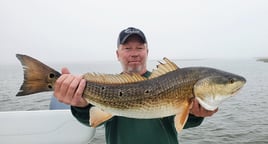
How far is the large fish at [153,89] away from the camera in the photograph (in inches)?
115

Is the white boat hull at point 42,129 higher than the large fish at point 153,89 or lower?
lower

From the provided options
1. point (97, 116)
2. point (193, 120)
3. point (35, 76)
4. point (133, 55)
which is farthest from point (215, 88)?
point (35, 76)

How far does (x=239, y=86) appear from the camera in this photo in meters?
3.02

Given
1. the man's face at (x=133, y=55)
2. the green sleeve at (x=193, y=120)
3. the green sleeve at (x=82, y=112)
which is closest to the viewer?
the green sleeve at (x=82, y=112)

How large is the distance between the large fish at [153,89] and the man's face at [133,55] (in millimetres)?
876

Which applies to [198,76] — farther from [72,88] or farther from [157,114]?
[72,88]

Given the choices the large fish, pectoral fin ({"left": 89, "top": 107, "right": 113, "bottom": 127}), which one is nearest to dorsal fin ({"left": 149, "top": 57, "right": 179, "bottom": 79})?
the large fish

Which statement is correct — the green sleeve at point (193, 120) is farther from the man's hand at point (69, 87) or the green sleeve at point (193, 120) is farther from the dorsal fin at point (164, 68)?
the man's hand at point (69, 87)

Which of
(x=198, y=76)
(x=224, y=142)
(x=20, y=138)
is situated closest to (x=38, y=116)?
(x=20, y=138)

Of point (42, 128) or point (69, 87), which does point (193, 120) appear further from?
point (42, 128)

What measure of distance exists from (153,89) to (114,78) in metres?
0.41

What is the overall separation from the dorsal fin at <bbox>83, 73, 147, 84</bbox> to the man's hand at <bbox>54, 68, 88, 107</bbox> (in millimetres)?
113

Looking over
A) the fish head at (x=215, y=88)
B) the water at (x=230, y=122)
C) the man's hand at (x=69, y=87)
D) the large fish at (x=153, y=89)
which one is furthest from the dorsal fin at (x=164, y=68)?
the water at (x=230, y=122)

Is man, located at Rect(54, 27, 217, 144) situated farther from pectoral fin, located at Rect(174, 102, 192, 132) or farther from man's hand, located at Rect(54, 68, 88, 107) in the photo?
pectoral fin, located at Rect(174, 102, 192, 132)
